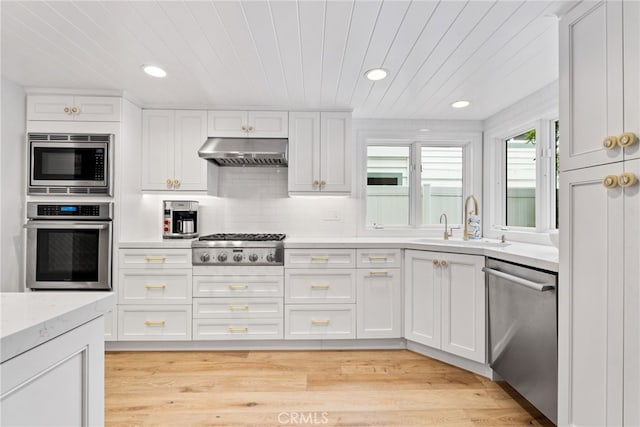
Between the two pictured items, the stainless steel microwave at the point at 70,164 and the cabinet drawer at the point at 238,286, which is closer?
the stainless steel microwave at the point at 70,164

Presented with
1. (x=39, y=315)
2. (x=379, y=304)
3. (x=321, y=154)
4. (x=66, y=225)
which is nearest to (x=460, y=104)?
(x=321, y=154)

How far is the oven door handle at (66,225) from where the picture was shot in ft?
8.18

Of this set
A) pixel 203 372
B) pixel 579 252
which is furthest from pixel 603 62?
pixel 203 372

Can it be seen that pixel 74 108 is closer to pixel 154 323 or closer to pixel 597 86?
pixel 154 323

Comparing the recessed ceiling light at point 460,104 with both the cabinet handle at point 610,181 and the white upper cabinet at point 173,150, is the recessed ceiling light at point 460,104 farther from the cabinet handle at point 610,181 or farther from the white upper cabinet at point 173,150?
the white upper cabinet at point 173,150

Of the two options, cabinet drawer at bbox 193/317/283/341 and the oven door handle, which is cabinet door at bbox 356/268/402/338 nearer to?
cabinet drawer at bbox 193/317/283/341

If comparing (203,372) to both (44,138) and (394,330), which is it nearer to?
(394,330)

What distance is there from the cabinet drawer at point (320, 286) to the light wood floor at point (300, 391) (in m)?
0.46

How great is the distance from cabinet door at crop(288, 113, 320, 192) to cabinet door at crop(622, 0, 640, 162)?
7.12 ft

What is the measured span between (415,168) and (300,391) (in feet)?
8.17

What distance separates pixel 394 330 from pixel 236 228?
6.08ft

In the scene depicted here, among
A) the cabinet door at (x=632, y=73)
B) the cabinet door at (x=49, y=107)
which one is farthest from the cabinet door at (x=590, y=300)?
the cabinet door at (x=49, y=107)

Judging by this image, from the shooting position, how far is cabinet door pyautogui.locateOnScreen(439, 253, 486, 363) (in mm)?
2234

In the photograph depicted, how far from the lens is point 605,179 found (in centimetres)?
126
